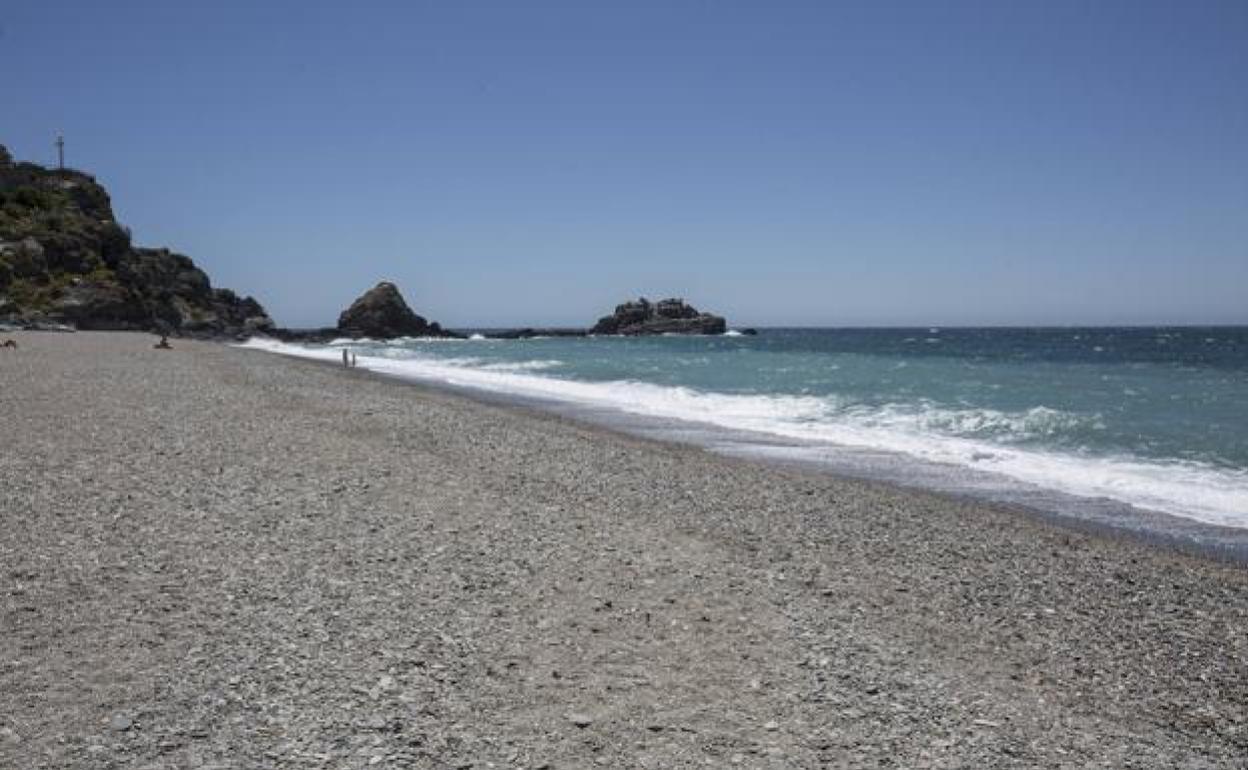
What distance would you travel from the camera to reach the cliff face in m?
71.1

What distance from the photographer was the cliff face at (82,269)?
71.1 m

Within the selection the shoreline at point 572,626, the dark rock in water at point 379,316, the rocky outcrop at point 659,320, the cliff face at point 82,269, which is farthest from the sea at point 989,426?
the rocky outcrop at point 659,320

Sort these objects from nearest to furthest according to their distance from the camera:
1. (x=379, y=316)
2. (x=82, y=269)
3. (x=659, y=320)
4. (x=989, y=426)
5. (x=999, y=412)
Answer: (x=989, y=426)
(x=999, y=412)
(x=82, y=269)
(x=379, y=316)
(x=659, y=320)

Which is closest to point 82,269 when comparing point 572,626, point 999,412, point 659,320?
point 999,412

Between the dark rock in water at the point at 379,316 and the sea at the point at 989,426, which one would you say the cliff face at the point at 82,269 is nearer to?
the dark rock in water at the point at 379,316

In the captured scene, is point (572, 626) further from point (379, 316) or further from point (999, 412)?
point (379, 316)

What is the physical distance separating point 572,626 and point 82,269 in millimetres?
88897

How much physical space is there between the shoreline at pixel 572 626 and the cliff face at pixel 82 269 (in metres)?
68.3

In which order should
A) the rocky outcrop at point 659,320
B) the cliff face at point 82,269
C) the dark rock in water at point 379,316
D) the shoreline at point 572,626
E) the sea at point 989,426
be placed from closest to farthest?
the shoreline at point 572,626 < the sea at point 989,426 < the cliff face at point 82,269 < the dark rock in water at point 379,316 < the rocky outcrop at point 659,320

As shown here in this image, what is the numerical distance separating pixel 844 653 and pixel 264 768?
4.06m

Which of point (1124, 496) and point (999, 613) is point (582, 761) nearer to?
point (999, 613)

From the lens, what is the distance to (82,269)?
260 ft

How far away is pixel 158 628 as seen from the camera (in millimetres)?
6383

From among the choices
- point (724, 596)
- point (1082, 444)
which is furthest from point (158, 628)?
point (1082, 444)
